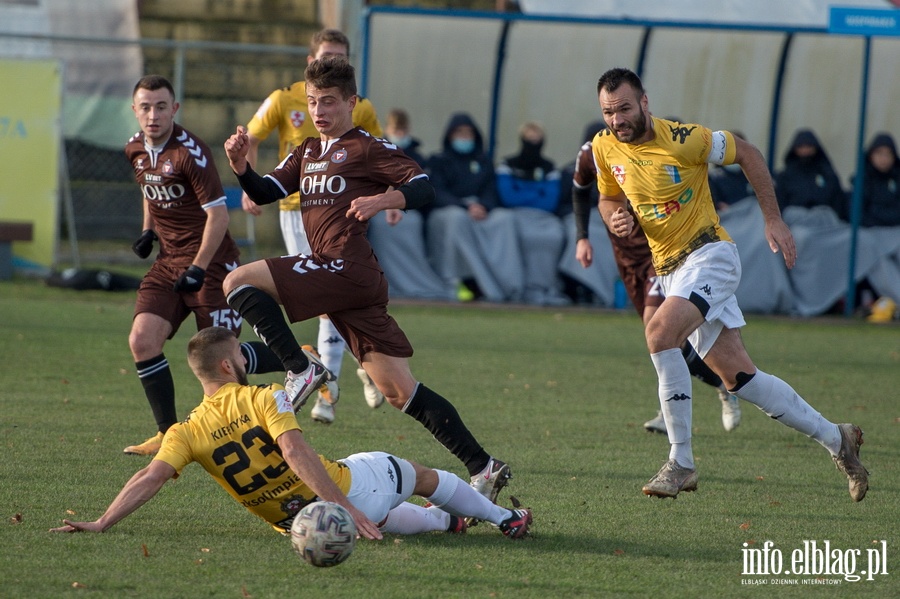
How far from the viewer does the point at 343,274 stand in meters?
5.45

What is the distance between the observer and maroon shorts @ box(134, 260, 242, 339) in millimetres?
6609

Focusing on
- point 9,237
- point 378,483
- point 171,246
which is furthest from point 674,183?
point 9,237

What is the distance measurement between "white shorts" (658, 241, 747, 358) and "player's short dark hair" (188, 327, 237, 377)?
7.43 feet

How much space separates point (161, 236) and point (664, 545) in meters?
3.41

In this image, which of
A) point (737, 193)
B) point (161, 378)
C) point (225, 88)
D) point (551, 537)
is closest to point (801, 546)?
point (551, 537)

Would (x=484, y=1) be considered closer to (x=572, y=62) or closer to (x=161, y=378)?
(x=572, y=62)

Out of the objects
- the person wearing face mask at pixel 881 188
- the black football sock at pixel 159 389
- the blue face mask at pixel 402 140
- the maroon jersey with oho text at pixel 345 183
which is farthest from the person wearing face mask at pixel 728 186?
the maroon jersey with oho text at pixel 345 183

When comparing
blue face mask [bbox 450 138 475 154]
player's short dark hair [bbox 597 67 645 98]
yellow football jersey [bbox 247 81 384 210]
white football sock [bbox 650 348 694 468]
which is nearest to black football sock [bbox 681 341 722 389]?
white football sock [bbox 650 348 694 468]

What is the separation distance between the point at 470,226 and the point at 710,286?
8.90 m

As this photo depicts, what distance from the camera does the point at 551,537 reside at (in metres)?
4.99

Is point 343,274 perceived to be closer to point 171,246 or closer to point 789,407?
point 171,246

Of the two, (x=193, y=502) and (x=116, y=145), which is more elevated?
(x=116, y=145)

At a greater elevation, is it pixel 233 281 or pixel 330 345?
pixel 233 281

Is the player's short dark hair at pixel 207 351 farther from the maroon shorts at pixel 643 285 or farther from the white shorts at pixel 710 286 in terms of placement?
the maroon shorts at pixel 643 285
